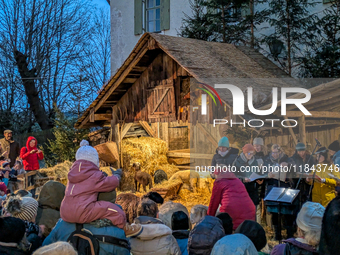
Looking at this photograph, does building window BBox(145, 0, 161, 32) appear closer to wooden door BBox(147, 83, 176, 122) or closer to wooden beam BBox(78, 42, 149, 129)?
wooden beam BBox(78, 42, 149, 129)

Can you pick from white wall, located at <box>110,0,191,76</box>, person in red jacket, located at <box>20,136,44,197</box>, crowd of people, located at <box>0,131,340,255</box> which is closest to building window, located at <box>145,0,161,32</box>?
white wall, located at <box>110,0,191,76</box>

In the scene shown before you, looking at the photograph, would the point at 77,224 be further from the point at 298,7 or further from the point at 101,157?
the point at 298,7

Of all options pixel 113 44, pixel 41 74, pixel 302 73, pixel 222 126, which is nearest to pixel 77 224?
pixel 222 126

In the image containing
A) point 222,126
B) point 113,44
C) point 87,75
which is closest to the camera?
point 222,126

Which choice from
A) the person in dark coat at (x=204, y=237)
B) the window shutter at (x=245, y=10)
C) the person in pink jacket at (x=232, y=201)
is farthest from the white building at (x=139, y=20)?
the person in dark coat at (x=204, y=237)

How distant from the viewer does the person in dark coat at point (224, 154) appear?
8.24 meters

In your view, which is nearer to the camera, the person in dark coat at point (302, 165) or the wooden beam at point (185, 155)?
the person in dark coat at point (302, 165)

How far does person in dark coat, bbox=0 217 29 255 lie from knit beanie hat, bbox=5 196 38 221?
0.75m

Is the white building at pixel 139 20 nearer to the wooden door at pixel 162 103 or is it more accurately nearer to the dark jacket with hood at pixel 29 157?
the wooden door at pixel 162 103

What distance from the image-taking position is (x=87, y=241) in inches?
154

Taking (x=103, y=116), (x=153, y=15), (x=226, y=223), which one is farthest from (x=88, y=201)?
(x=153, y=15)

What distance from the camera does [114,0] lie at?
64.9 ft

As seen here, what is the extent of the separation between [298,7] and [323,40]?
4.77ft

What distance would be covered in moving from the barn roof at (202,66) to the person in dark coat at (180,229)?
503 centimetres
